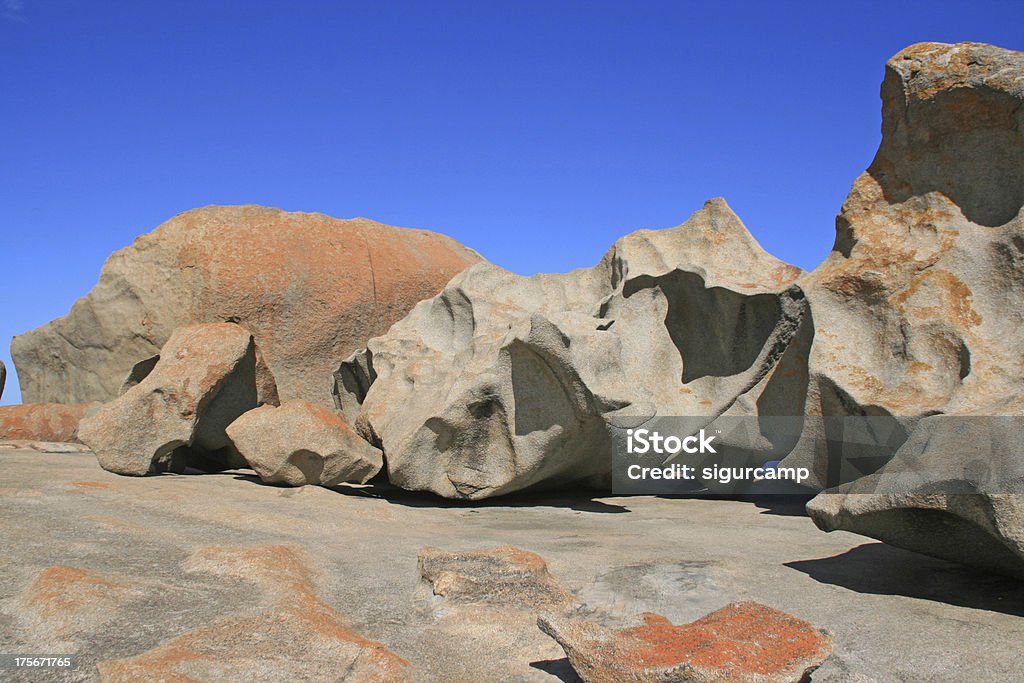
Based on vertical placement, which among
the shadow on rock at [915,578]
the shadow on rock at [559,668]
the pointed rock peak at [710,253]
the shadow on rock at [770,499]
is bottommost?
the shadow on rock at [559,668]

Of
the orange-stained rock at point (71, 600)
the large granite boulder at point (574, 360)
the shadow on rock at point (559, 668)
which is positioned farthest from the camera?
the large granite boulder at point (574, 360)

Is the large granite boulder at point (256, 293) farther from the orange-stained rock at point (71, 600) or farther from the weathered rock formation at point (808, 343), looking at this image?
the orange-stained rock at point (71, 600)

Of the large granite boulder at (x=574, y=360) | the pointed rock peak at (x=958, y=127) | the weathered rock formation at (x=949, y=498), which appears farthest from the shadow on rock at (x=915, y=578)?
the pointed rock peak at (x=958, y=127)

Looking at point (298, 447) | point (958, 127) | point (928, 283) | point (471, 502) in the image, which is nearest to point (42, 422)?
point (298, 447)

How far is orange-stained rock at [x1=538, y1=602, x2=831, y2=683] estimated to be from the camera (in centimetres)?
232

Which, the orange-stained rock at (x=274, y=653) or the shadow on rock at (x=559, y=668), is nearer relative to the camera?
the orange-stained rock at (x=274, y=653)

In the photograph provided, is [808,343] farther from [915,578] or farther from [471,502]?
[471,502]

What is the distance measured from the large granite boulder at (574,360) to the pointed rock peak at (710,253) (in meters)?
0.01

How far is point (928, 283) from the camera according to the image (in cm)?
488

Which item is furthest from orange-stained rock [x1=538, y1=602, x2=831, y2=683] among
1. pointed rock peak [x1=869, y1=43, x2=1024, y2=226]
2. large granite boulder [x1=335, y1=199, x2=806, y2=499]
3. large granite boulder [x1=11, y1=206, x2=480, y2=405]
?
large granite boulder [x1=11, y1=206, x2=480, y2=405]

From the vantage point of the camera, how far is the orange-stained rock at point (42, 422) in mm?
7715

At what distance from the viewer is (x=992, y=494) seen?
3162mm

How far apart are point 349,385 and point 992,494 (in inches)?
202

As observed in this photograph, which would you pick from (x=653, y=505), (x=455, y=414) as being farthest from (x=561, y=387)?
(x=653, y=505)
